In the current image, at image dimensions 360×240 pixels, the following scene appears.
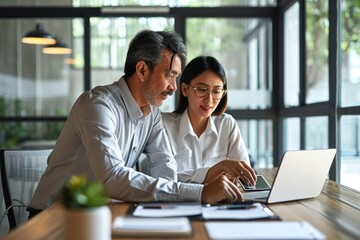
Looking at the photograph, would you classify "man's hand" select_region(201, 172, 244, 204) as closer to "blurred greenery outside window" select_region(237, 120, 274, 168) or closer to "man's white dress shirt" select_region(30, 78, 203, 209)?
"man's white dress shirt" select_region(30, 78, 203, 209)

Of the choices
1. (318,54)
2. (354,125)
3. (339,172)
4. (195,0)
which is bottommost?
(339,172)

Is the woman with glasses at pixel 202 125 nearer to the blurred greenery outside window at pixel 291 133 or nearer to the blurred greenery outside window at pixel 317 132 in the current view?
the blurred greenery outside window at pixel 317 132

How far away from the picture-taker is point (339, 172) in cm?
348

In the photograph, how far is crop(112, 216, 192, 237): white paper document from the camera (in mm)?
Result: 1246

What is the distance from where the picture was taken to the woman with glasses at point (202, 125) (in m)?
2.63

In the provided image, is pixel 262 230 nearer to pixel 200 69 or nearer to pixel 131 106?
pixel 131 106

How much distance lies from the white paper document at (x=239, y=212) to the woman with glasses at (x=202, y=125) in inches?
39.3

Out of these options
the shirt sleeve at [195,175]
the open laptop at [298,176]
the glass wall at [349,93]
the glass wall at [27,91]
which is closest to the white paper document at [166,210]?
the open laptop at [298,176]

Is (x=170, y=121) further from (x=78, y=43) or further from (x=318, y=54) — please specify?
(x=78, y=43)

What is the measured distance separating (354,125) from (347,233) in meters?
2.28

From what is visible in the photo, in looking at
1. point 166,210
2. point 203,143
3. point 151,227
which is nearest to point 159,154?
point 203,143

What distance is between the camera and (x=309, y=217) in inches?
59.8

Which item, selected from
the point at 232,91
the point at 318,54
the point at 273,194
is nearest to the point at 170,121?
the point at 273,194

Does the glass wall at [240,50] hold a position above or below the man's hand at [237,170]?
above
